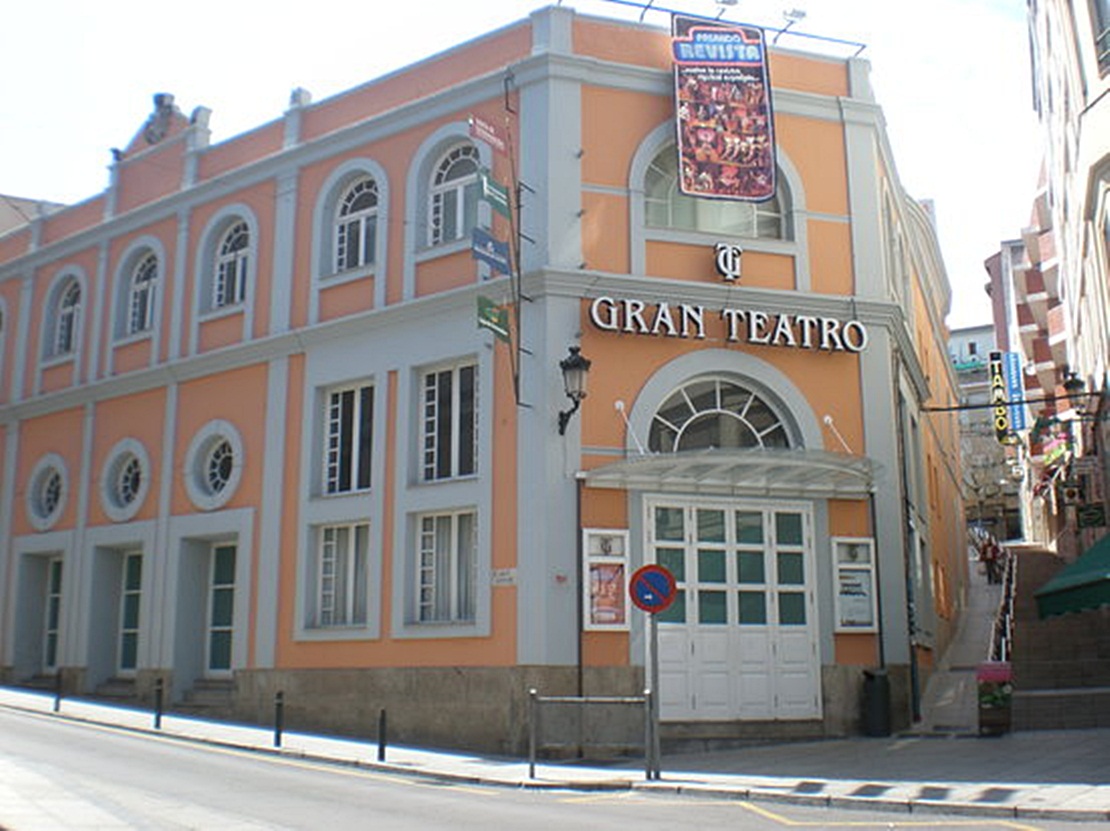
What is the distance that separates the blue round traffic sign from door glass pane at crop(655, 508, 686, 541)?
3.59 meters

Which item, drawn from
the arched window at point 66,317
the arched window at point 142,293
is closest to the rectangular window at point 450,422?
the arched window at point 142,293

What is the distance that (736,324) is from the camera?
17.9 m

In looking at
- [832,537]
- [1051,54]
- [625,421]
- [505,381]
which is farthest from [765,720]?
[1051,54]

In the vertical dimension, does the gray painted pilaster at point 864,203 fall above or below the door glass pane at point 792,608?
above

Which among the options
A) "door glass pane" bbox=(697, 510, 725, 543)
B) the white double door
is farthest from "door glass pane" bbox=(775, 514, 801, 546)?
"door glass pane" bbox=(697, 510, 725, 543)

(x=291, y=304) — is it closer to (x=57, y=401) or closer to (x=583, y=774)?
(x=57, y=401)

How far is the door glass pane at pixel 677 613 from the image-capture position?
16766 mm

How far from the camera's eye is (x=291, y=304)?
2069cm

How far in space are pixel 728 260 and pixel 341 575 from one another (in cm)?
798

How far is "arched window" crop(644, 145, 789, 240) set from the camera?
731 inches

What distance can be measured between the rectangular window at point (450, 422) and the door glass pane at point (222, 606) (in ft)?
17.3

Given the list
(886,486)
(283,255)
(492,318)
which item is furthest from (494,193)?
(886,486)

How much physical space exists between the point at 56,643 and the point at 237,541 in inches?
244

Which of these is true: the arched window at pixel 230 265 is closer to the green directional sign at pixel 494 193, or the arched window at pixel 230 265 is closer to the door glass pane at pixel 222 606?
the door glass pane at pixel 222 606
